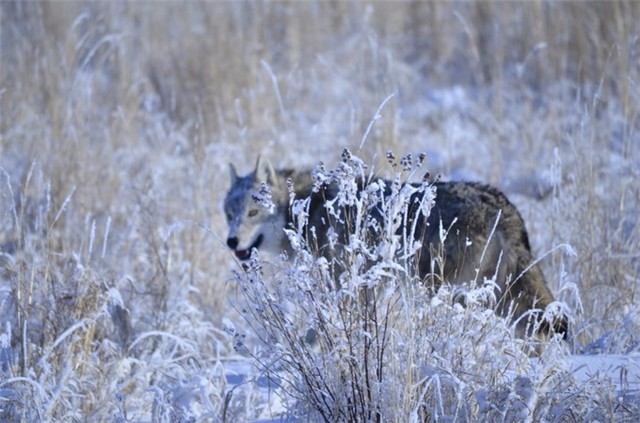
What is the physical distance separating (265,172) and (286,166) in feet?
7.00

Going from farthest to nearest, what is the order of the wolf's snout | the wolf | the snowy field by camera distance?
the wolf's snout
the wolf
the snowy field

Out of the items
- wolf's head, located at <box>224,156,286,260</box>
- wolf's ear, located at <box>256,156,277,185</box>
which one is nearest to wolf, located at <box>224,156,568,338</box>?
wolf's head, located at <box>224,156,286,260</box>

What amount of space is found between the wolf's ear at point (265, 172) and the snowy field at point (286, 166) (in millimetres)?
755

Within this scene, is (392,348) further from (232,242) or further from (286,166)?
(286,166)

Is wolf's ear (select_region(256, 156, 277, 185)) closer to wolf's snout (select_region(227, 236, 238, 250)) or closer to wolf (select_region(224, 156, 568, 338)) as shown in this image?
wolf's snout (select_region(227, 236, 238, 250))

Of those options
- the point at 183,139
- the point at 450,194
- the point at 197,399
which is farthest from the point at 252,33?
the point at 197,399

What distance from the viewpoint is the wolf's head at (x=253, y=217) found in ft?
19.2

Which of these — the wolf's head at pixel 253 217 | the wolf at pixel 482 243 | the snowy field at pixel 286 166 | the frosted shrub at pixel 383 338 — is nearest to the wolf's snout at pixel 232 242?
the wolf's head at pixel 253 217

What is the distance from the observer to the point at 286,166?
321 inches

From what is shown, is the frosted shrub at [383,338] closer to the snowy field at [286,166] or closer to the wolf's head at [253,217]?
the snowy field at [286,166]

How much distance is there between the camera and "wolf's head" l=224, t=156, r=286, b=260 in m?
5.87

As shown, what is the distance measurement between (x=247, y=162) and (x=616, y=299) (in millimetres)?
4128

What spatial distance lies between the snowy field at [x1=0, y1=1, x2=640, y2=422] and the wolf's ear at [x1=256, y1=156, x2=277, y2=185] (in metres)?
0.75

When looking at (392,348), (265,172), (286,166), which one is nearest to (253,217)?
(265,172)
